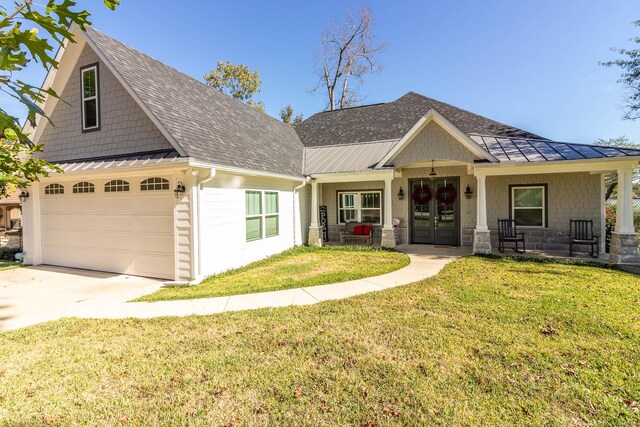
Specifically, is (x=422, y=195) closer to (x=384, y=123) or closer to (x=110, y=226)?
(x=384, y=123)

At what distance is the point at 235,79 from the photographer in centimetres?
2950

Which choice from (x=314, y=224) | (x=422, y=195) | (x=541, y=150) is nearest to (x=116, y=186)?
(x=314, y=224)

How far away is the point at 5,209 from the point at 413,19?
33.0 m

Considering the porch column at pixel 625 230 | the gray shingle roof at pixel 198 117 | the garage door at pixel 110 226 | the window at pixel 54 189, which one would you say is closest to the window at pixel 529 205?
the porch column at pixel 625 230

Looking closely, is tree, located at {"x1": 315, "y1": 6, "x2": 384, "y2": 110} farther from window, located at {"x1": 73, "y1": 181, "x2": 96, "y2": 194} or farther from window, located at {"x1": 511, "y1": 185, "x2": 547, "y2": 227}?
window, located at {"x1": 73, "y1": 181, "x2": 96, "y2": 194}

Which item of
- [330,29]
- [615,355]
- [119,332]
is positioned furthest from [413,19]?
[119,332]

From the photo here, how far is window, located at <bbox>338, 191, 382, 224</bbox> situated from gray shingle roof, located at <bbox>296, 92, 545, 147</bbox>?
3.20 metres

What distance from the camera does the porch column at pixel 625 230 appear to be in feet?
28.0

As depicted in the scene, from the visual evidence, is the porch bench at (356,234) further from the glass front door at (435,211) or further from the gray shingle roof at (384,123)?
the gray shingle roof at (384,123)

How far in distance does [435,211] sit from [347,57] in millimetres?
20217

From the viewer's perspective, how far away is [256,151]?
10594 millimetres

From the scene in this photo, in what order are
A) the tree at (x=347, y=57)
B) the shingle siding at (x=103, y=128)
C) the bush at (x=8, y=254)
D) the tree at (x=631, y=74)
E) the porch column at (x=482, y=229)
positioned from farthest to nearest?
the tree at (x=347, y=57), the tree at (x=631, y=74), the bush at (x=8, y=254), the porch column at (x=482, y=229), the shingle siding at (x=103, y=128)

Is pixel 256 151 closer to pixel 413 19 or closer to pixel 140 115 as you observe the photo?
pixel 140 115

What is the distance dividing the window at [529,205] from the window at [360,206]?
519 centimetres
